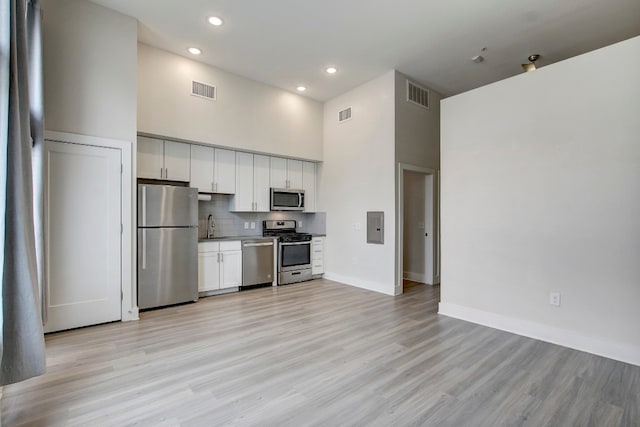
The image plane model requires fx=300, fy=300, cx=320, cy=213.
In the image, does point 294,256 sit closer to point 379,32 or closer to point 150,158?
point 150,158

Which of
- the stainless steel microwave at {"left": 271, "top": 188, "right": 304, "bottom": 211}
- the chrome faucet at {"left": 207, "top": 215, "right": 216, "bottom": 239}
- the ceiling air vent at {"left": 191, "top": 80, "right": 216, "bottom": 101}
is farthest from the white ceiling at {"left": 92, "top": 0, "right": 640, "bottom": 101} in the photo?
the chrome faucet at {"left": 207, "top": 215, "right": 216, "bottom": 239}

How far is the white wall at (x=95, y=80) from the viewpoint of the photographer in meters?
3.09

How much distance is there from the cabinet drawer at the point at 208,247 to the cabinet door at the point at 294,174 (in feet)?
6.01

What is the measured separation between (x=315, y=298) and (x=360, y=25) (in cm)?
370

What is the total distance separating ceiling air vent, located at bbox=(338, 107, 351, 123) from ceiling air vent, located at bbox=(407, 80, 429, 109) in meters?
1.09

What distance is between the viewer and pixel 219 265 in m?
4.71

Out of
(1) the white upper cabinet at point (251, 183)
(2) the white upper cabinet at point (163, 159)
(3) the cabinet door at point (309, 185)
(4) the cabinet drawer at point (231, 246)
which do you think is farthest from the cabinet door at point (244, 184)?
(3) the cabinet door at point (309, 185)

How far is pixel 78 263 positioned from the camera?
10.6 ft

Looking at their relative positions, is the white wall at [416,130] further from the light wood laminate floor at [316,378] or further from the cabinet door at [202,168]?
the cabinet door at [202,168]

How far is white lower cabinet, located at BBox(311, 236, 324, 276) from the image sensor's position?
5.79 meters

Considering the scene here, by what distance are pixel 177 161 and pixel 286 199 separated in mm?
1977

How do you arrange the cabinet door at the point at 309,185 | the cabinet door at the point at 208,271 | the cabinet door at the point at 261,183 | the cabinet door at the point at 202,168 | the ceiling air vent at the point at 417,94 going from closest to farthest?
the cabinet door at the point at 208,271 < the cabinet door at the point at 202,168 < the ceiling air vent at the point at 417,94 < the cabinet door at the point at 261,183 < the cabinet door at the point at 309,185

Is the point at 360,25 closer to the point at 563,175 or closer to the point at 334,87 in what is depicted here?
the point at 334,87

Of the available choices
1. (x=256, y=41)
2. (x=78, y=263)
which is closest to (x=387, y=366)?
(x=78, y=263)
